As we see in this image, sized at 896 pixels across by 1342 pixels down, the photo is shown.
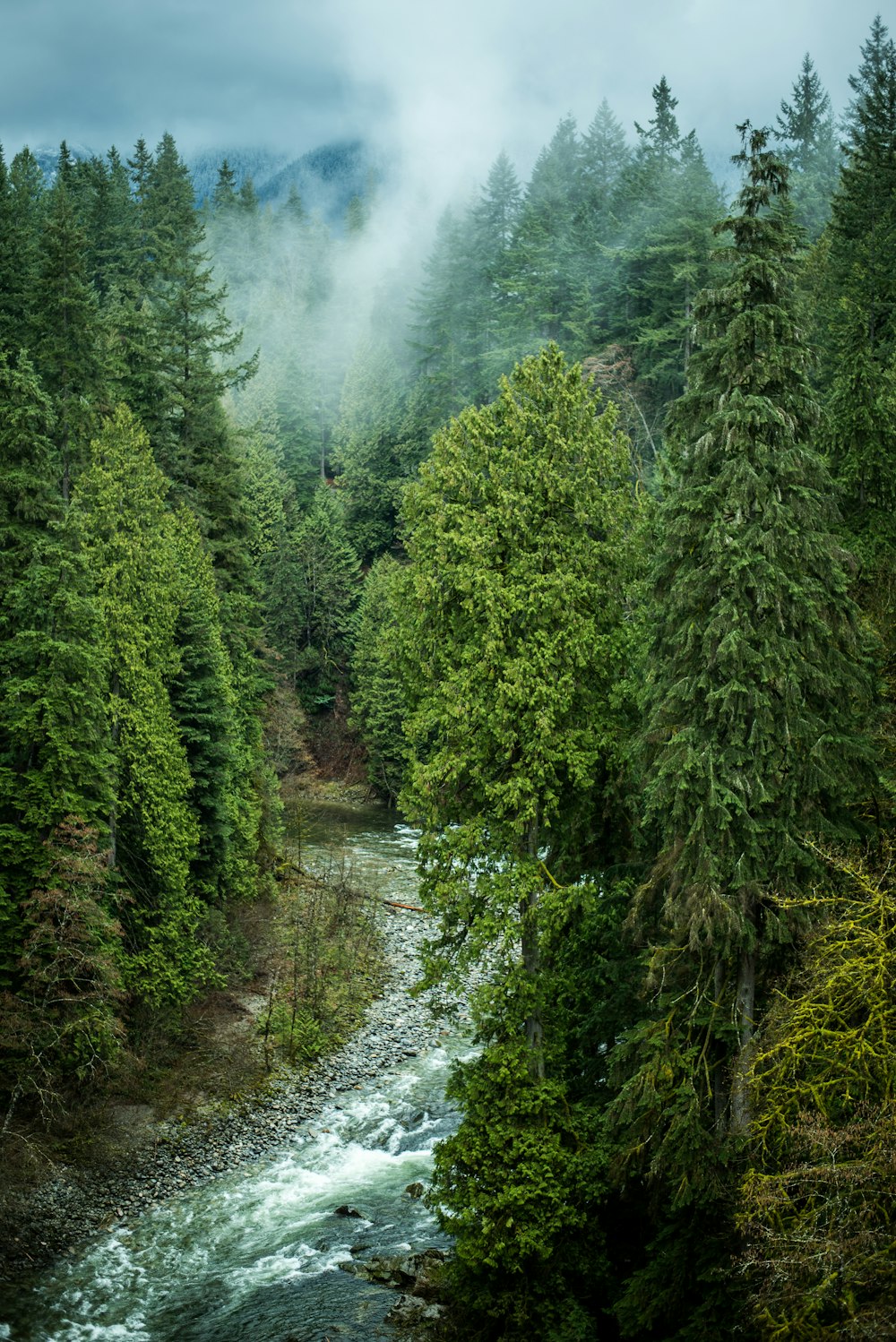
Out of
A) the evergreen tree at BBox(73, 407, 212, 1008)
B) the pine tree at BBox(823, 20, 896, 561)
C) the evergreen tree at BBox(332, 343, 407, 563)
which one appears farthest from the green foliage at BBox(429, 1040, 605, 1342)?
the evergreen tree at BBox(332, 343, 407, 563)

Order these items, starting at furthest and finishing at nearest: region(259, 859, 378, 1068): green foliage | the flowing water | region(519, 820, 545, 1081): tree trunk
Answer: region(259, 859, 378, 1068): green foliage, the flowing water, region(519, 820, 545, 1081): tree trunk

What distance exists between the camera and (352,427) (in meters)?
75.6

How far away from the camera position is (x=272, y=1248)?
61.3ft

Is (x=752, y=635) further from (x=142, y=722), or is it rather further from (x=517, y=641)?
(x=142, y=722)

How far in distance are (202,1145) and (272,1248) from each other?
382cm

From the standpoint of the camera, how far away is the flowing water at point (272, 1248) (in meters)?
16.3

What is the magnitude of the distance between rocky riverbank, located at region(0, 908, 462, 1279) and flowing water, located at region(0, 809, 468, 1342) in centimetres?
41

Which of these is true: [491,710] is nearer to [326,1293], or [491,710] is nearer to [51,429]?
[326,1293]

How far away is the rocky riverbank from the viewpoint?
18484 millimetres

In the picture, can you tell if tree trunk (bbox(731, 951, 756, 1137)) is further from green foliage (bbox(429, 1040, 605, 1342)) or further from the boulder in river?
the boulder in river

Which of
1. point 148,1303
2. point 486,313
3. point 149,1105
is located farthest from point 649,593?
point 486,313

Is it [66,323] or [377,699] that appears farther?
[377,699]

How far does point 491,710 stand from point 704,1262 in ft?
25.8

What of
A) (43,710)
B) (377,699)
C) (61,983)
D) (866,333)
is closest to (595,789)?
(43,710)
